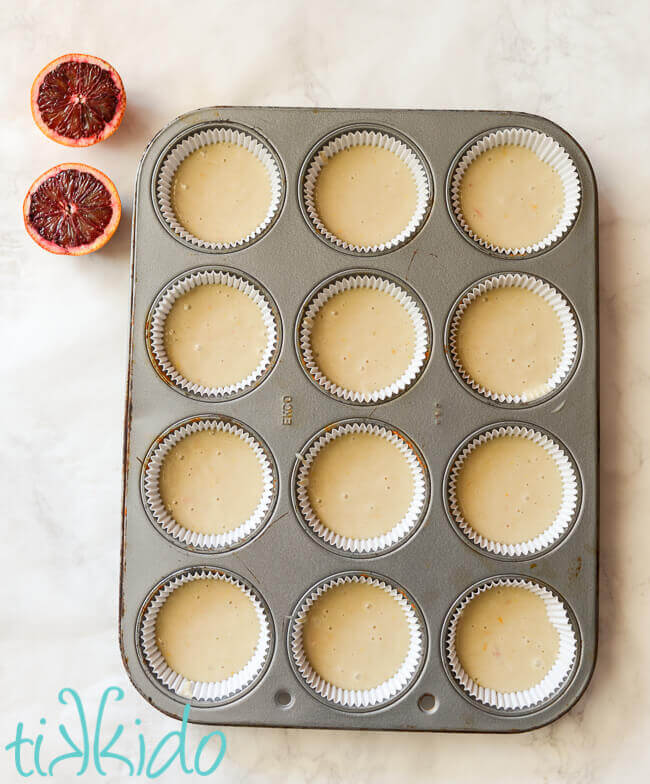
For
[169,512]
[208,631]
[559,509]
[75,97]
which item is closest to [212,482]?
[169,512]

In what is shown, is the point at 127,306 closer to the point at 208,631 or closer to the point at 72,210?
the point at 72,210

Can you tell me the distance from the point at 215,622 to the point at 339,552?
0.28 m

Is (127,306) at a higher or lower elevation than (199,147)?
lower

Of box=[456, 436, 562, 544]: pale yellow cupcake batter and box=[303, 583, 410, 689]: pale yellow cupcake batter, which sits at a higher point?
box=[456, 436, 562, 544]: pale yellow cupcake batter

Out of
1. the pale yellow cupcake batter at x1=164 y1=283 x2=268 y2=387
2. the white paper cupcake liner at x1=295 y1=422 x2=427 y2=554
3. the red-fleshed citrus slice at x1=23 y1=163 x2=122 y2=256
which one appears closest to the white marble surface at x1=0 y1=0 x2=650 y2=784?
the red-fleshed citrus slice at x1=23 y1=163 x2=122 y2=256

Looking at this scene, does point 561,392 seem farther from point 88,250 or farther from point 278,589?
point 88,250

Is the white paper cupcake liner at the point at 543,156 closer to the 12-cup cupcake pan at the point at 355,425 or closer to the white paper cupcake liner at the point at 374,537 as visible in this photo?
the 12-cup cupcake pan at the point at 355,425

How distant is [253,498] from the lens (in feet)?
4.58

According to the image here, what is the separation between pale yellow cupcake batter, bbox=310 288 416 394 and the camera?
1.41m

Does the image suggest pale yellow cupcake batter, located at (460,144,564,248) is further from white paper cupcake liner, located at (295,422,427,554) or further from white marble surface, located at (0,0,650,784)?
white paper cupcake liner, located at (295,422,427,554)

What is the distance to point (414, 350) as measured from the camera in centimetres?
141

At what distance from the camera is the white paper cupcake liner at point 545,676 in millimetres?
1361

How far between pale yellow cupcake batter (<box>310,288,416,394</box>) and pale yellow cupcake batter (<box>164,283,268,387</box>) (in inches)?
4.9

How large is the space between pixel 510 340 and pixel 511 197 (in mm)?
288
